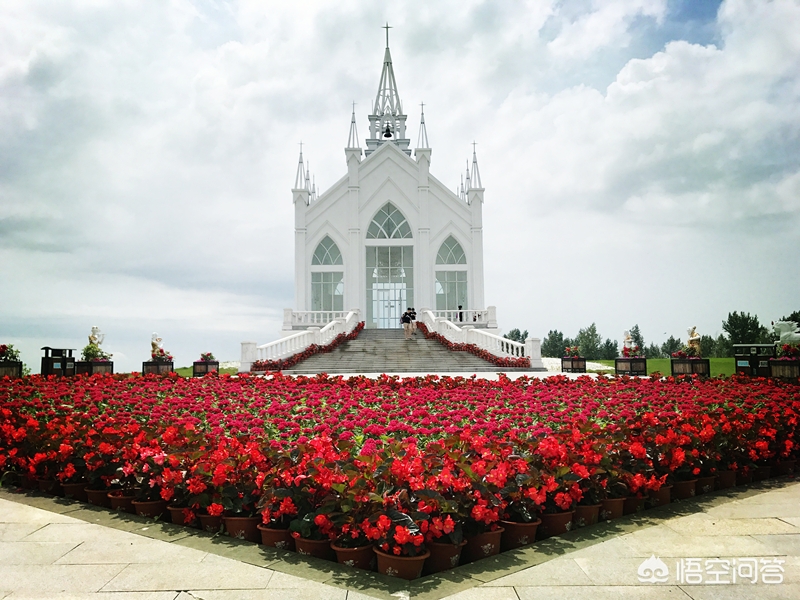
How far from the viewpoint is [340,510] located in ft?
12.8

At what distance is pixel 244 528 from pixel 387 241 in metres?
29.6

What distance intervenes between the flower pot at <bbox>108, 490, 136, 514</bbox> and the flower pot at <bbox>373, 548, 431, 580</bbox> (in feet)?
8.56

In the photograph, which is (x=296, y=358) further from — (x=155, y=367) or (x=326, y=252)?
(x=326, y=252)

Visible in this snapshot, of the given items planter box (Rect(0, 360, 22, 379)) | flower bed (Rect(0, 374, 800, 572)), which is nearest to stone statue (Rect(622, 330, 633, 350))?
flower bed (Rect(0, 374, 800, 572))

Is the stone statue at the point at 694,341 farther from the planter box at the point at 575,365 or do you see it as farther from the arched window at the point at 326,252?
the arched window at the point at 326,252

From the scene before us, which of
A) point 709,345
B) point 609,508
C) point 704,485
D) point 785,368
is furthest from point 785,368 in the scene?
point 709,345

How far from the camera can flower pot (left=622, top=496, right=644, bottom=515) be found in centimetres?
501

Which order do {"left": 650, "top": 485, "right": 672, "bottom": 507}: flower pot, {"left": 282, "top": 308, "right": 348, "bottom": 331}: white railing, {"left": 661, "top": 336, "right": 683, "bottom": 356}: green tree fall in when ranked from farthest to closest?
{"left": 661, "top": 336, "right": 683, "bottom": 356}: green tree, {"left": 282, "top": 308, "right": 348, "bottom": 331}: white railing, {"left": 650, "top": 485, "right": 672, "bottom": 507}: flower pot

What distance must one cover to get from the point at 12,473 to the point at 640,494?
6489 millimetres

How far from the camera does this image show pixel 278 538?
4086 millimetres

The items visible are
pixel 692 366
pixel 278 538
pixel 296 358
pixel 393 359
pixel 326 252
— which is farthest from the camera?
pixel 326 252

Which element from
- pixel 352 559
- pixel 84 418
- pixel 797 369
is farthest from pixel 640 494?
pixel 797 369

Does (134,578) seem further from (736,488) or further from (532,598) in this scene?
(736,488)

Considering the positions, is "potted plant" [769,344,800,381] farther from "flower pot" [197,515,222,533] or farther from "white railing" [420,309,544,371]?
"flower pot" [197,515,222,533]
